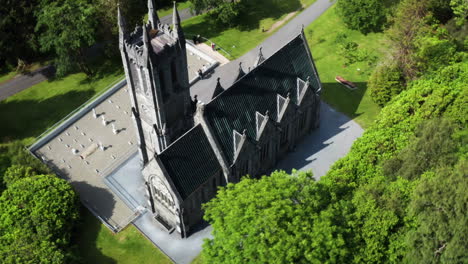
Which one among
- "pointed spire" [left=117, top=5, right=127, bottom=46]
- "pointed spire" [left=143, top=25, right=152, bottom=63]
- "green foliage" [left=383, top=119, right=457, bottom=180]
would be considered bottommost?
"green foliage" [left=383, top=119, right=457, bottom=180]

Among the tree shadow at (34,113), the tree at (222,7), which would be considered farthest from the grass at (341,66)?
the tree shadow at (34,113)

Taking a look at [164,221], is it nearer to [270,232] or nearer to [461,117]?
[270,232]

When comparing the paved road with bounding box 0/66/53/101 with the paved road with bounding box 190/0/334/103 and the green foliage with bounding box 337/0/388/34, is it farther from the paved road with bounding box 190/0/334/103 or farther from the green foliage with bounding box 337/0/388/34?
the green foliage with bounding box 337/0/388/34

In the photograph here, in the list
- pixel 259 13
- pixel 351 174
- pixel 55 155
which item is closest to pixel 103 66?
pixel 55 155

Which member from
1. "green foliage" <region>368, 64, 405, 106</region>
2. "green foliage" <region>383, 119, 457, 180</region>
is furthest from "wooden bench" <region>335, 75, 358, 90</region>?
"green foliage" <region>383, 119, 457, 180</region>

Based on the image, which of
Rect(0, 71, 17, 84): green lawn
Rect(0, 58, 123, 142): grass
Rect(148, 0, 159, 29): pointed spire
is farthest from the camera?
Rect(0, 71, 17, 84): green lawn
